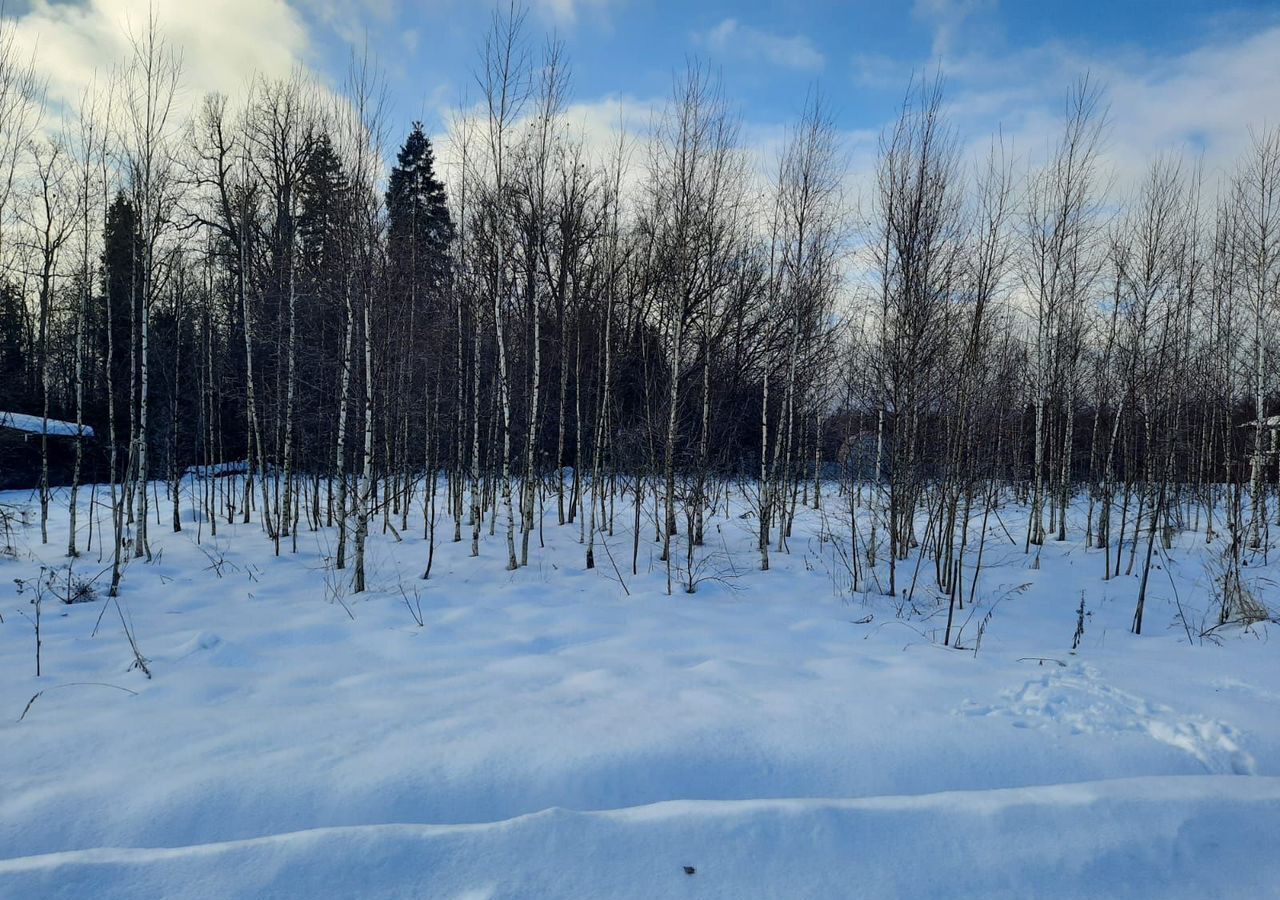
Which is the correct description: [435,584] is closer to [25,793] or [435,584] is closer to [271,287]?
[25,793]

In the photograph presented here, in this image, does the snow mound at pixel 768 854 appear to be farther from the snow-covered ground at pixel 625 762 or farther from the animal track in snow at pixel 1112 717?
the animal track in snow at pixel 1112 717

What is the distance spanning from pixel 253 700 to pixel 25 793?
1.56 m

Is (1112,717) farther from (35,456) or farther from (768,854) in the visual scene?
(35,456)

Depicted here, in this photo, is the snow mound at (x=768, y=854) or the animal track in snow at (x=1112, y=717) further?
the animal track in snow at (x=1112, y=717)

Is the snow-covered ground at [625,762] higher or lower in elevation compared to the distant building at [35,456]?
lower

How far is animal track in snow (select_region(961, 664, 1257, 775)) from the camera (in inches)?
137

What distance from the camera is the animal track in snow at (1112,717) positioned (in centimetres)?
348

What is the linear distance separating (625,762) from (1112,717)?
10.5ft

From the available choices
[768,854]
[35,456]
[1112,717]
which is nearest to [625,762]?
[768,854]

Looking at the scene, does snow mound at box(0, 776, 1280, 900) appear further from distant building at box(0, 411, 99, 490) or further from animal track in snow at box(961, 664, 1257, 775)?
distant building at box(0, 411, 99, 490)

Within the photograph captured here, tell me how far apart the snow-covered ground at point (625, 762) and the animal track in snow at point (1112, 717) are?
0.07 ft

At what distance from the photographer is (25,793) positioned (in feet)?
9.45

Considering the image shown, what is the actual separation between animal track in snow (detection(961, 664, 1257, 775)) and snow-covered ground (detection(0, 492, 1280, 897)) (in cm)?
2

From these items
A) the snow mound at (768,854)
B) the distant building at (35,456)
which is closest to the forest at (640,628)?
the snow mound at (768,854)
